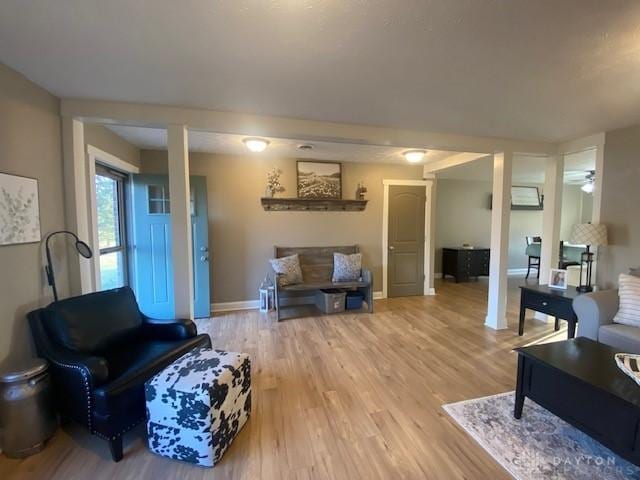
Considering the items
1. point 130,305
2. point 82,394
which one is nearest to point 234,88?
point 130,305

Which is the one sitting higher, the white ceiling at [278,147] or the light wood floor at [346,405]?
the white ceiling at [278,147]

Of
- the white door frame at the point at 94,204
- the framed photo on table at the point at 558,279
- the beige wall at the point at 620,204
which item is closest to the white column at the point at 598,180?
the beige wall at the point at 620,204

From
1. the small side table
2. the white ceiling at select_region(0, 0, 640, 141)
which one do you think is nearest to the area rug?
the small side table

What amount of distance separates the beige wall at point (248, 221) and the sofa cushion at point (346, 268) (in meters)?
0.43

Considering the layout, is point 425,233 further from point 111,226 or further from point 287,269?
A: point 111,226

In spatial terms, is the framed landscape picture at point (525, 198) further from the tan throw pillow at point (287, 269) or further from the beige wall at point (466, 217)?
the tan throw pillow at point (287, 269)

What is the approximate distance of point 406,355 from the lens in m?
2.98

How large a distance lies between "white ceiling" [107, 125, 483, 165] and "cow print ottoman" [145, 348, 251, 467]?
7.86 ft

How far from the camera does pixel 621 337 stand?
230 cm

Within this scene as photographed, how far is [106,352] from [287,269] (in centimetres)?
247

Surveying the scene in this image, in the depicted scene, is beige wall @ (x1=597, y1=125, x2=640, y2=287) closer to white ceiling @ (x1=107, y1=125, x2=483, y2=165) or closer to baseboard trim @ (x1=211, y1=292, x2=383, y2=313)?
white ceiling @ (x1=107, y1=125, x2=483, y2=165)

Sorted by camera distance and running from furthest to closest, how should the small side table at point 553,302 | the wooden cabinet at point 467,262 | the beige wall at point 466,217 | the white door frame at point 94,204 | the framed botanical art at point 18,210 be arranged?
the beige wall at point 466,217 → the wooden cabinet at point 467,262 → the small side table at point 553,302 → the white door frame at point 94,204 → the framed botanical art at point 18,210

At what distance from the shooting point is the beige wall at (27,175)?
6.06 ft

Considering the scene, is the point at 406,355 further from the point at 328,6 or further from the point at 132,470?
the point at 328,6
